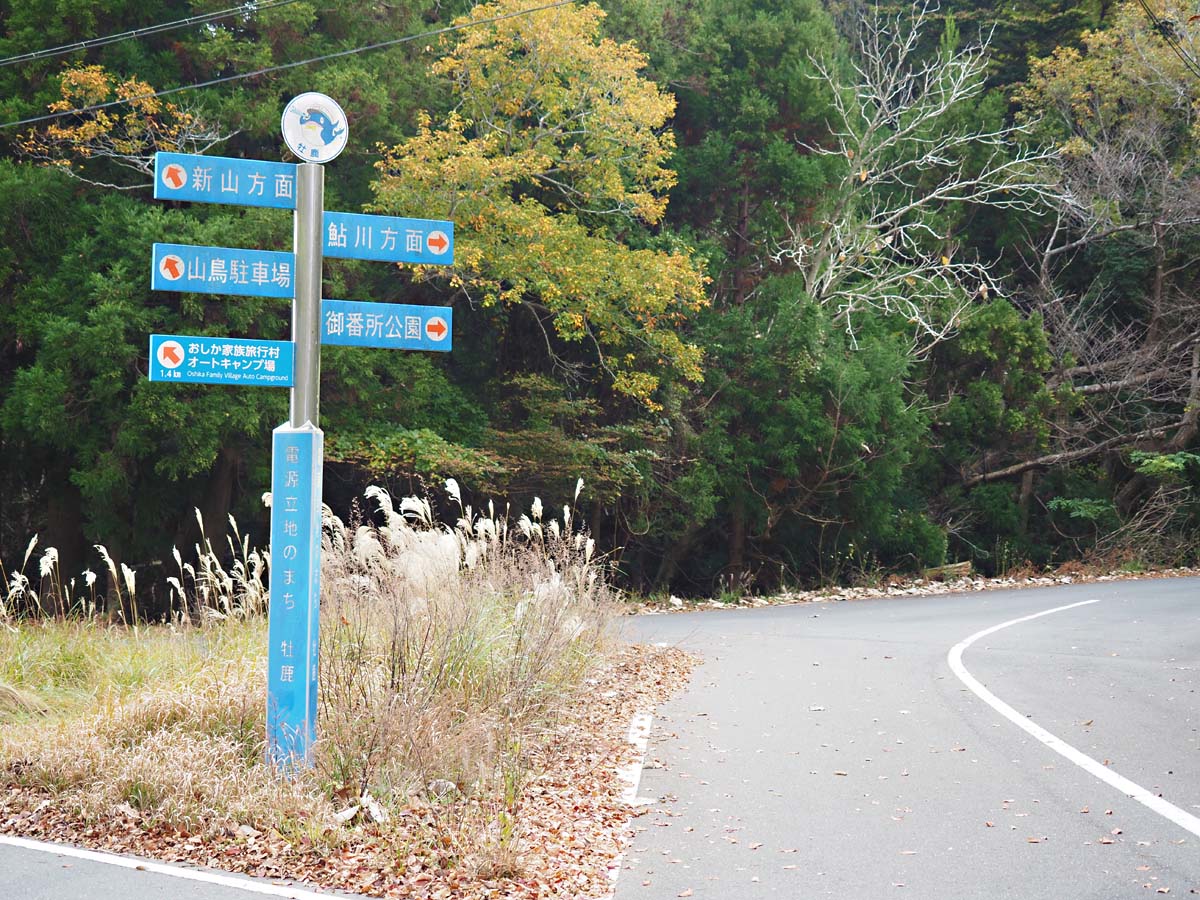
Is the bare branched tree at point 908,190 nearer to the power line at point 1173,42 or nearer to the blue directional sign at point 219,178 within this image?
the power line at point 1173,42

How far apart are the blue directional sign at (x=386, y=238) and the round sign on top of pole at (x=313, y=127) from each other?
0.37 metres

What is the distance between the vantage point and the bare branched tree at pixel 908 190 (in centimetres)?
2589

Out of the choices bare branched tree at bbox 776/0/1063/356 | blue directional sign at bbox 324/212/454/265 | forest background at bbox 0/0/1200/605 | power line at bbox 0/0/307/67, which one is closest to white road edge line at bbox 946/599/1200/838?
blue directional sign at bbox 324/212/454/265

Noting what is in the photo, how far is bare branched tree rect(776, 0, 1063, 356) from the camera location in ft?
84.9

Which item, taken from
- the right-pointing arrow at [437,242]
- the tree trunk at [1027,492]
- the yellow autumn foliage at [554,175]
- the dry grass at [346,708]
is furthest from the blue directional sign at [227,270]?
the tree trunk at [1027,492]

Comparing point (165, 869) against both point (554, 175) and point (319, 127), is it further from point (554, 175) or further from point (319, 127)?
point (554, 175)

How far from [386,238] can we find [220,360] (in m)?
1.25

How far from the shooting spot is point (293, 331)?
→ 677 cm

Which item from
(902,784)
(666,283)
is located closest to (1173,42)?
(666,283)

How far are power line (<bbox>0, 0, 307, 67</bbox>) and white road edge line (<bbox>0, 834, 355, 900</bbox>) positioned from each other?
15983 mm

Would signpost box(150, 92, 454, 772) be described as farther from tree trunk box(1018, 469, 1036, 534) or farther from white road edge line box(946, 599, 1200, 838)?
tree trunk box(1018, 469, 1036, 534)

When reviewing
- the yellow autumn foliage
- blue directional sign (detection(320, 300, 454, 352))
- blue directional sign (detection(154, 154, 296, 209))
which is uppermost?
the yellow autumn foliage

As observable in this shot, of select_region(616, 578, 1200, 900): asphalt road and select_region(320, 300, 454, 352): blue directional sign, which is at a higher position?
select_region(320, 300, 454, 352): blue directional sign

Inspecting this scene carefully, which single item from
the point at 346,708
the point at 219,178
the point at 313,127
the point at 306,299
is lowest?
the point at 346,708
